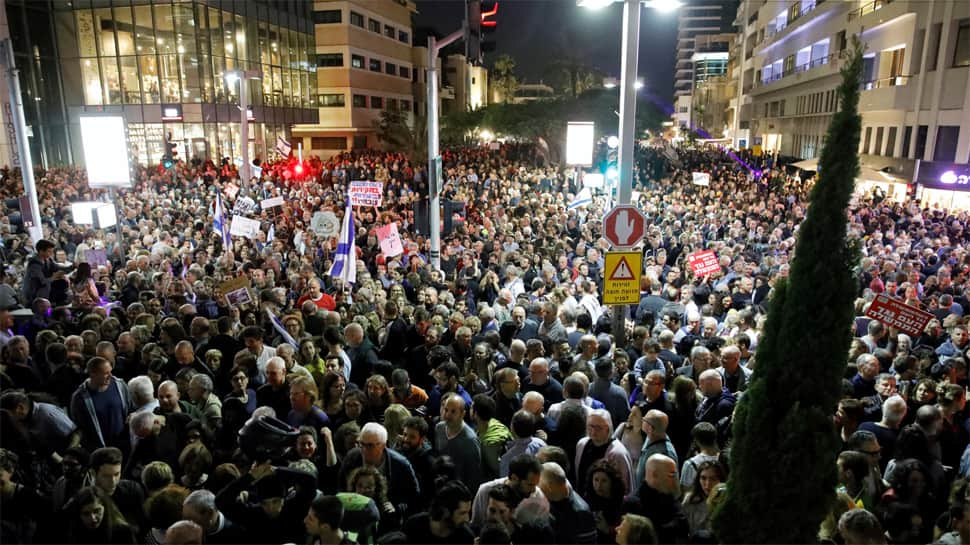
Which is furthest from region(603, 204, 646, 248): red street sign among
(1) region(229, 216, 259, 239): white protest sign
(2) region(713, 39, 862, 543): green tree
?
(1) region(229, 216, 259, 239): white protest sign

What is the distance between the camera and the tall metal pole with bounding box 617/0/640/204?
855 cm

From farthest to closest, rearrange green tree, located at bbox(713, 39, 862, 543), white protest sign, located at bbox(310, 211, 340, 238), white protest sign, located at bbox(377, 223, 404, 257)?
1. white protest sign, located at bbox(310, 211, 340, 238)
2. white protest sign, located at bbox(377, 223, 404, 257)
3. green tree, located at bbox(713, 39, 862, 543)

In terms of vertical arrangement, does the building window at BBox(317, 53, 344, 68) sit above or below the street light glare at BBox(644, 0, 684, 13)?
above

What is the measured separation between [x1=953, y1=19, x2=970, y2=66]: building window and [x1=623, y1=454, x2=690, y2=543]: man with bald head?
2616 centimetres

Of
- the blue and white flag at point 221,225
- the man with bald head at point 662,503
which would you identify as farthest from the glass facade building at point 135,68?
the man with bald head at point 662,503

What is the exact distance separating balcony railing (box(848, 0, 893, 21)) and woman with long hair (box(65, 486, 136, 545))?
1321 inches

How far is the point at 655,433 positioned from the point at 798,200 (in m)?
20.0

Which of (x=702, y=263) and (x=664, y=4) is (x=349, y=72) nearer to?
(x=702, y=263)

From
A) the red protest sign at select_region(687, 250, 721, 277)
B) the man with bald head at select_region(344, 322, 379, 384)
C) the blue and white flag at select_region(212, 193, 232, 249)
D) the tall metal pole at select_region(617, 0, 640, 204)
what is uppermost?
the tall metal pole at select_region(617, 0, 640, 204)

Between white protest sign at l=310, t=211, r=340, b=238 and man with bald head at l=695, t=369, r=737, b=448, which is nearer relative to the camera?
man with bald head at l=695, t=369, r=737, b=448

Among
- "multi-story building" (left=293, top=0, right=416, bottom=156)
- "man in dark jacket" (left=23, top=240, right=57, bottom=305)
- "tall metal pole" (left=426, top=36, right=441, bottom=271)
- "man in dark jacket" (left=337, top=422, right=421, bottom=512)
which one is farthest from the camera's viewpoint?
"multi-story building" (left=293, top=0, right=416, bottom=156)

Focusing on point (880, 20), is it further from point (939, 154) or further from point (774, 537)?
point (774, 537)

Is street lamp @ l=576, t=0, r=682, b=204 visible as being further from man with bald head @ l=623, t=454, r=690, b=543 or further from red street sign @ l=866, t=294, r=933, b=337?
man with bald head @ l=623, t=454, r=690, b=543

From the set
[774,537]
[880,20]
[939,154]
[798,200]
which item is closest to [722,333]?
[774,537]
